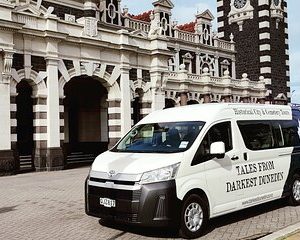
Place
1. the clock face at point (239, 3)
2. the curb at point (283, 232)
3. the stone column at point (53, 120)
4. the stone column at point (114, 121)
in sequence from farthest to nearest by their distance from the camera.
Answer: the clock face at point (239, 3)
the stone column at point (114, 121)
the stone column at point (53, 120)
the curb at point (283, 232)

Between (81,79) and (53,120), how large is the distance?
6021 millimetres

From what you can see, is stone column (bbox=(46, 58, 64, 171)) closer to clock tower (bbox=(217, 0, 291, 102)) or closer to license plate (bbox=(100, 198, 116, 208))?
license plate (bbox=(100, 198, 116, 208))

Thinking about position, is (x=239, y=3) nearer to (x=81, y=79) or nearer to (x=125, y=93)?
(x=81, y=79)

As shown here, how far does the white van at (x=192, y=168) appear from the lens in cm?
690

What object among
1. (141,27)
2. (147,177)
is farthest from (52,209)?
(141,27)

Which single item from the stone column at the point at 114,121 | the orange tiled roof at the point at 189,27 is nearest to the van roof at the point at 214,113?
the stone column at the point at 114,121

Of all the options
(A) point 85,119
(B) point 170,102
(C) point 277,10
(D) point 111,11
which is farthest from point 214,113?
(C) point 277,10

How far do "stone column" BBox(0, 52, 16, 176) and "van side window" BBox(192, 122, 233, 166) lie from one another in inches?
453

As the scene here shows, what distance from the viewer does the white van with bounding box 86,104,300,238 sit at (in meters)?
6.90

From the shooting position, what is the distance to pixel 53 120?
1916 cm

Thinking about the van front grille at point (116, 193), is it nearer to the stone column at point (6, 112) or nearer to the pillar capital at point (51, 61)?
the stone column at point (6, 112)

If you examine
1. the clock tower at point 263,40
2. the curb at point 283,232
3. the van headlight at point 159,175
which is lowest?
the curb at point 283,232

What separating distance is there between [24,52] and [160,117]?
11.3m

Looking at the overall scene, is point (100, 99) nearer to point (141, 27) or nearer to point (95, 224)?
point (141, 27)
